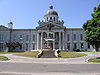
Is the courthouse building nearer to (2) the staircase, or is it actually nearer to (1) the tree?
(2) the staircase

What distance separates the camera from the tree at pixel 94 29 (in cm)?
2581

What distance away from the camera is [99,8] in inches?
1091

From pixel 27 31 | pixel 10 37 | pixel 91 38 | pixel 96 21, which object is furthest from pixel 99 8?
pixel 10 37

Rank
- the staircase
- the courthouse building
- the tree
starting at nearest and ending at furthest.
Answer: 1. the tree
2. the staircase
3. the courthouse building

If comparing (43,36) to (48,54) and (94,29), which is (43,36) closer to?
(48,54)

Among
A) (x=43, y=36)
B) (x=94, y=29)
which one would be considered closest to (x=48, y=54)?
(x=94, y=29)

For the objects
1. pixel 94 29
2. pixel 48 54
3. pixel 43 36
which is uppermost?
pixel 43 36

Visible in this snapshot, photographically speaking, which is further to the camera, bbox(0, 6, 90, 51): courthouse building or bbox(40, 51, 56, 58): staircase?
bbox(0, 6, 90, 51): courthouse building

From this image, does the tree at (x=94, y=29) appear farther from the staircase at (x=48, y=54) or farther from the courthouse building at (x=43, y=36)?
the courthouse building at (x=43, y=36)

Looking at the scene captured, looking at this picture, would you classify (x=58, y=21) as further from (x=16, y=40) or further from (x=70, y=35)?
(x=16, y=40)

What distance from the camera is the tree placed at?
84.7 feet

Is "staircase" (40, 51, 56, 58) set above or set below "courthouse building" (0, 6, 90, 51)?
below

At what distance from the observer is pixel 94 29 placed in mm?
26688

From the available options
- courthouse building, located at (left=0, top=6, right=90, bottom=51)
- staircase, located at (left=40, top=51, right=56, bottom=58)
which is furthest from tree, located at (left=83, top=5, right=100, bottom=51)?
courthouse building, located at (left=0, top=6, right=90, bottom=51)
